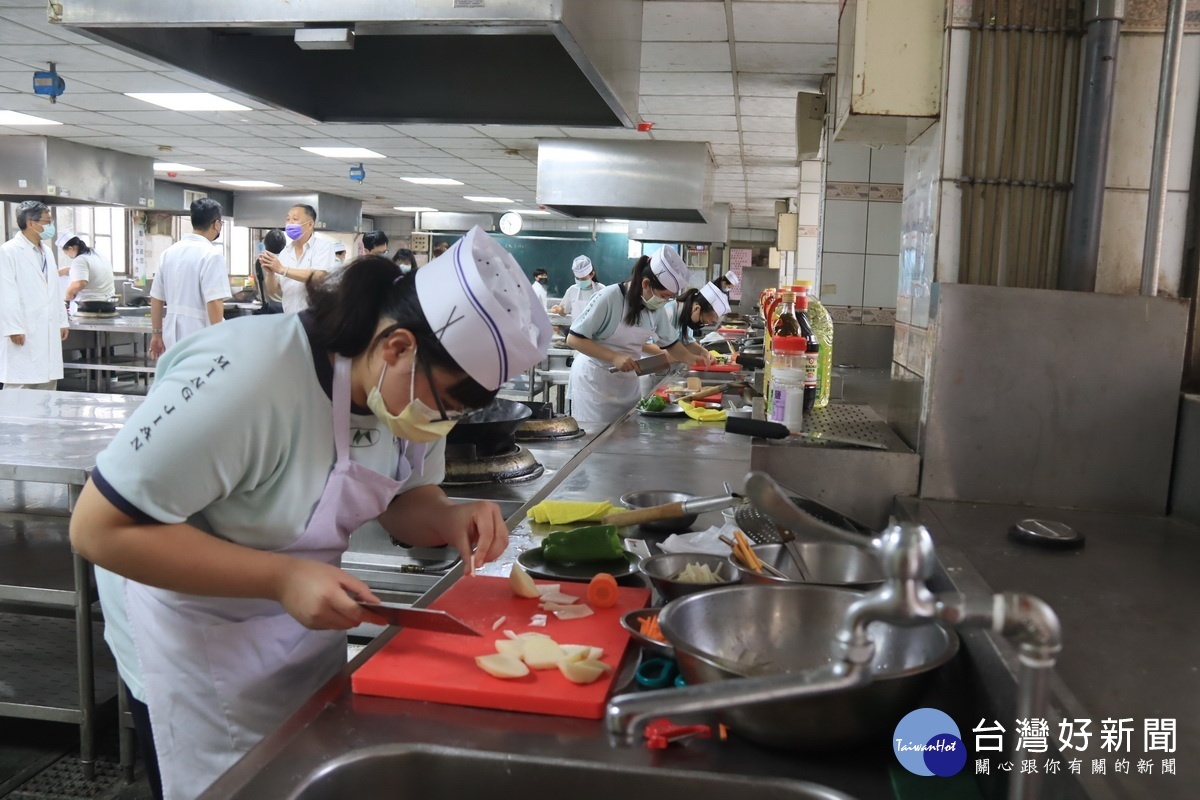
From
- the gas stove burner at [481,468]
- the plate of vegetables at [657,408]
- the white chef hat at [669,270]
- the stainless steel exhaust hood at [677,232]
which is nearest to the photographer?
the gas stove burner at [481,468]

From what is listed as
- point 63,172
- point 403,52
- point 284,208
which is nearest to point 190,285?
point 63,172

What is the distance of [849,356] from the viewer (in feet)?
17.8

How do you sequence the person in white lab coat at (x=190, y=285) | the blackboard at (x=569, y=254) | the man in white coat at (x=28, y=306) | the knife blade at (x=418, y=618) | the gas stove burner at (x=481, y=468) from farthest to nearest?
1. the blackboard at (x=569, y=254)
2. the person in white lab coat at (x=190, y=285)
3. the man in white coat at (x=28, y=306)
4. the gas stove burner at (x=481, y=468)
5. the knife blade at (x=418, y=618)

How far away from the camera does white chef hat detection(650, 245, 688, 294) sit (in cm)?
510

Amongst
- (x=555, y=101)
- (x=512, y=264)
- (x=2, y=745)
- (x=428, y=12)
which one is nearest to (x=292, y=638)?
(x=512, y=264)

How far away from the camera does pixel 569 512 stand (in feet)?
6.55

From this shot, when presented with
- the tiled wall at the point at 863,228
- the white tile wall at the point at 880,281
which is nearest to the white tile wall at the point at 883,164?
the tiled wall at the point at 863,228

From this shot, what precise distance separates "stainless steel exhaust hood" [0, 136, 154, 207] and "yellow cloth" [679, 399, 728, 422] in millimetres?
8585

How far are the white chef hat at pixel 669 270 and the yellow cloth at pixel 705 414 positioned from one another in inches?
57.7

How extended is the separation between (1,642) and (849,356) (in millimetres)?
4474

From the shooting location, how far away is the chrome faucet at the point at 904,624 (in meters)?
0.69

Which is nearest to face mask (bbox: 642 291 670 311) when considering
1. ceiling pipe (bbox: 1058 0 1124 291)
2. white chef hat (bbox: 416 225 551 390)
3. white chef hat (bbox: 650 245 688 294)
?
white chef hat (bbox: 650 245 688 294)

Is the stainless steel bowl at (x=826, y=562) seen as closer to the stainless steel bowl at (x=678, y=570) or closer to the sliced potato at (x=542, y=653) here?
the stainless steel bowl at (x=678, y=570)

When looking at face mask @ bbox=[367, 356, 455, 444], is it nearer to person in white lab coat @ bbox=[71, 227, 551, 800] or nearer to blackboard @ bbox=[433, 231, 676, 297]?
person in white lab coat @ bbox=[71, 227, 551, 800]
